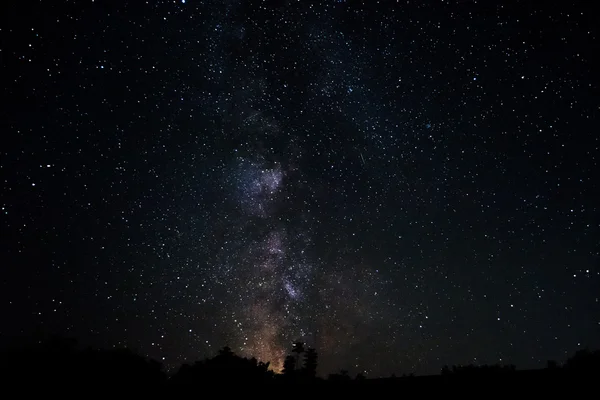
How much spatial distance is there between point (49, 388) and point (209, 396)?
4.79m

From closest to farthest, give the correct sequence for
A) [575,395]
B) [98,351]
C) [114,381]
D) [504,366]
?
[575,395] < [504,366] < [114,381] < [98,351]

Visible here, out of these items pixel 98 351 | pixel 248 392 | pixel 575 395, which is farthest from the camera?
pixel 98 351

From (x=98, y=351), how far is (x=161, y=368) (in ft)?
8.12

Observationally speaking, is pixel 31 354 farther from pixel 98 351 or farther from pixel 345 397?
pixel 345 397

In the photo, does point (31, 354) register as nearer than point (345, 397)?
No

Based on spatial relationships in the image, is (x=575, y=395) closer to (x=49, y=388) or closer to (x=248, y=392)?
(x=248, y=392)

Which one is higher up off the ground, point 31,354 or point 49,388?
point 31,354

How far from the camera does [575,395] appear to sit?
6438 mm

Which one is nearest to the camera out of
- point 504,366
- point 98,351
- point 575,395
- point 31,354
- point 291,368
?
point 575,395

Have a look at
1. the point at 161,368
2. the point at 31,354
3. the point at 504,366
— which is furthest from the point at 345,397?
the point at 31,354

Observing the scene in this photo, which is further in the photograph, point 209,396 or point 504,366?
point 209,396

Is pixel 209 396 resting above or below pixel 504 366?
below

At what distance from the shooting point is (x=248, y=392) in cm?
1005

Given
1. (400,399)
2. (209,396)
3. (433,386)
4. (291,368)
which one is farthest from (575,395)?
(291,368)
